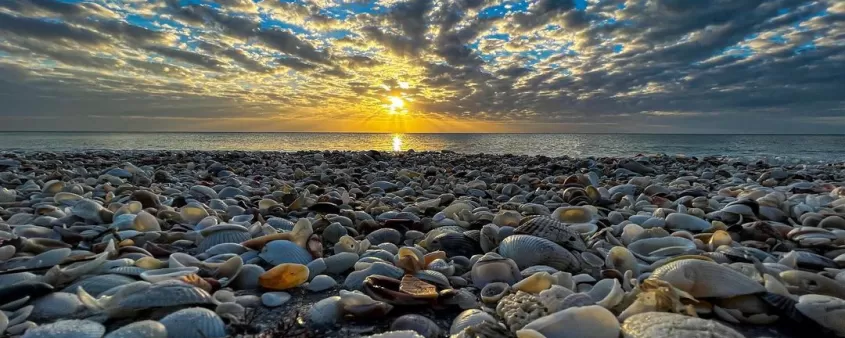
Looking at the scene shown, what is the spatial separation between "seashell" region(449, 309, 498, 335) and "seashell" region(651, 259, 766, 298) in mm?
759

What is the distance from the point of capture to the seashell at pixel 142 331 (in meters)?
1.37

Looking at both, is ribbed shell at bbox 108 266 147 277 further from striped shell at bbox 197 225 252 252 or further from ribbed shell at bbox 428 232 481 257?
ribbed shell at bbox 428 232 481 257

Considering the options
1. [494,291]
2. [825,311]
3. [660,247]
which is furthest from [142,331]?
[660,247]

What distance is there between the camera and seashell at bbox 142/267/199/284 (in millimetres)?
1884

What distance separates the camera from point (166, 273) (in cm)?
197

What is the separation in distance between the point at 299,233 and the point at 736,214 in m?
3.14

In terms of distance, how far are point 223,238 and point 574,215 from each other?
8.24ft

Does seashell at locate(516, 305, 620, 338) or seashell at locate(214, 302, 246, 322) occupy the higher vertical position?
seashell at locate(516, 305, 620, 338)

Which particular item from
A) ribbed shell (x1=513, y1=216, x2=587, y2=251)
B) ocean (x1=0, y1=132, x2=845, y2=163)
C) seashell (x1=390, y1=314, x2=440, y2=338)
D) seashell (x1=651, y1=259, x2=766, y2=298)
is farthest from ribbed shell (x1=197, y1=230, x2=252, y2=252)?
ocean (x1=0, y1=132, x2=845, y2=163)

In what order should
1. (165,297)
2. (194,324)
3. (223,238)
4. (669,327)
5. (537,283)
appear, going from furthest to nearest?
1. (223,238)
2. (537,283)
3. (165,297)
4. (194,324)
5. (669,327)

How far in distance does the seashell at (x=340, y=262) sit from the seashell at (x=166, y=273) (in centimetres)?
62

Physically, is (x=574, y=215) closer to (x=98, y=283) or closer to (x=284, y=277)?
(x=284, y=277)

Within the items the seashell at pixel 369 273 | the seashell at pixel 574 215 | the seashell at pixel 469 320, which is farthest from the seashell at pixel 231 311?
the seashell at pixel 574 215

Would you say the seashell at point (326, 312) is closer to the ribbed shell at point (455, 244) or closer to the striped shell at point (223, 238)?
the ribbed shell at point (455, 244)
